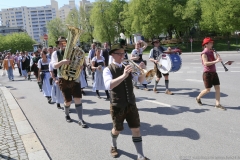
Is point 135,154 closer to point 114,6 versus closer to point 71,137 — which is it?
point 71,137

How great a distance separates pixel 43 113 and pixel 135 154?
4.11 meters

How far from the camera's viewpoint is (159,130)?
544cm

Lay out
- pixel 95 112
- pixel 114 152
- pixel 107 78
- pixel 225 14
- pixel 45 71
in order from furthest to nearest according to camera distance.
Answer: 1. pixel 225 14
2. pixel 45 71
3. pixel 95 112
4. pixel 114 152
5. pixel 107 78

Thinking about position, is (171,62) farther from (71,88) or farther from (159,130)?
(71,88)

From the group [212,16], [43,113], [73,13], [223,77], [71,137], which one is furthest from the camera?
[73,13]

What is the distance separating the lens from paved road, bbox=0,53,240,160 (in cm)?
441

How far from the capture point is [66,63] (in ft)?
18.7

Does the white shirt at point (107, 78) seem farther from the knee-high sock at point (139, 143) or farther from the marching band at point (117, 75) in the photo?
the knee-high sock at point (139, 143)

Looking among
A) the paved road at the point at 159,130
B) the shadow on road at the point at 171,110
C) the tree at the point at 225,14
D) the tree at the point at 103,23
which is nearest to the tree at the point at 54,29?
the tree at the point at 103,23

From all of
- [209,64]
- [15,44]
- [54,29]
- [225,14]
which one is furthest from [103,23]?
[209,64]

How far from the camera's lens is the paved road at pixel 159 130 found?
→ 173 inches

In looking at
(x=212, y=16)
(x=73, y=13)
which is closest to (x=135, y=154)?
(x=212, y=16)

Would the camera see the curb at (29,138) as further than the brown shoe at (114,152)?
Yes

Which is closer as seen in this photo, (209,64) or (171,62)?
(209,64)
